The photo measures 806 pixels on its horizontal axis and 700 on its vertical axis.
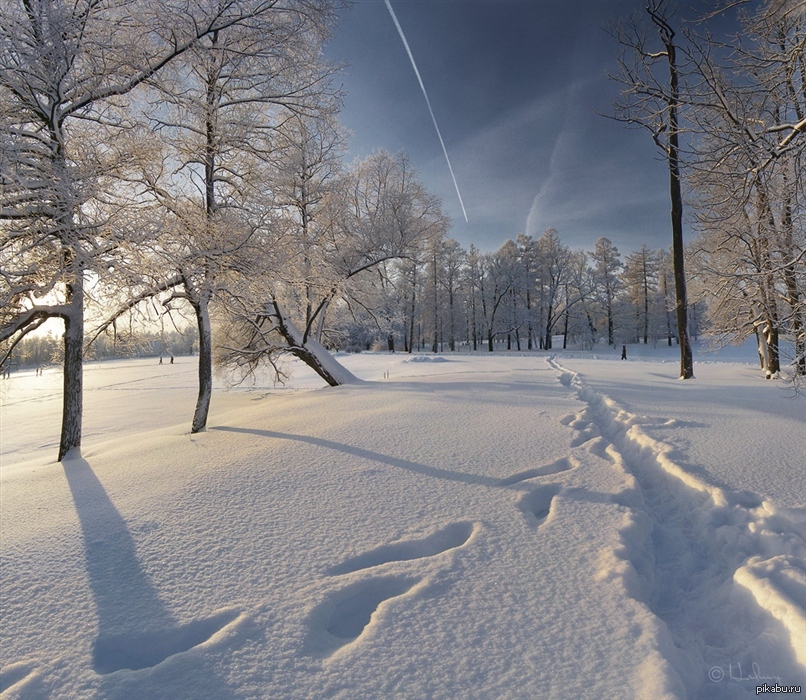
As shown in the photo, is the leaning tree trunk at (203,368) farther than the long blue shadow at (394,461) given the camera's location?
Yes

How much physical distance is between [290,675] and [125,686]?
2.28 ft

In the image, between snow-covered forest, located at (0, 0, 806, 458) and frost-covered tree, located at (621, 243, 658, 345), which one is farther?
frost-covered tree, located at (621, 243, 658, 345)

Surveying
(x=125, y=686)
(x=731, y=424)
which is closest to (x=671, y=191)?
(x=731, y=424)

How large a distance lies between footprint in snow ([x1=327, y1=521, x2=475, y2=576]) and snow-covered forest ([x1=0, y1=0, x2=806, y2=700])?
2cm

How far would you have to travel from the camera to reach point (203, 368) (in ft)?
25.8

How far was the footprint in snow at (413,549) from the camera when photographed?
249cm

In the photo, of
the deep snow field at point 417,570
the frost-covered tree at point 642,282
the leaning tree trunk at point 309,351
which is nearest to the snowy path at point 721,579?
the deep snow field at point 417,570

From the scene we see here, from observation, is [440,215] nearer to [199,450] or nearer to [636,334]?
[199,450]

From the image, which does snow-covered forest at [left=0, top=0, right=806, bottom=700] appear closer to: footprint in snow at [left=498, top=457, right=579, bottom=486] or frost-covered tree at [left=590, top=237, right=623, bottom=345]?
footprint in snow at [left=498, top=457, right=579, bottom=486]

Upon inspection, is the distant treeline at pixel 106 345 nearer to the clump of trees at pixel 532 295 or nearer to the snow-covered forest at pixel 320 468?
the snow-covered forest at pixel 320 468

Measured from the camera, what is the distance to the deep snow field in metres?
1.73

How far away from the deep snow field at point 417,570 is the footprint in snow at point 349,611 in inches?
0.4

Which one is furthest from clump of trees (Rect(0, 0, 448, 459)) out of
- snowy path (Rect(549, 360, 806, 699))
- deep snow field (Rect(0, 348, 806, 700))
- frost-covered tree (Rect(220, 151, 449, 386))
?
snowy path (Rect(549, 360, 806, 699))

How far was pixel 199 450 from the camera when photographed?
205 inches
